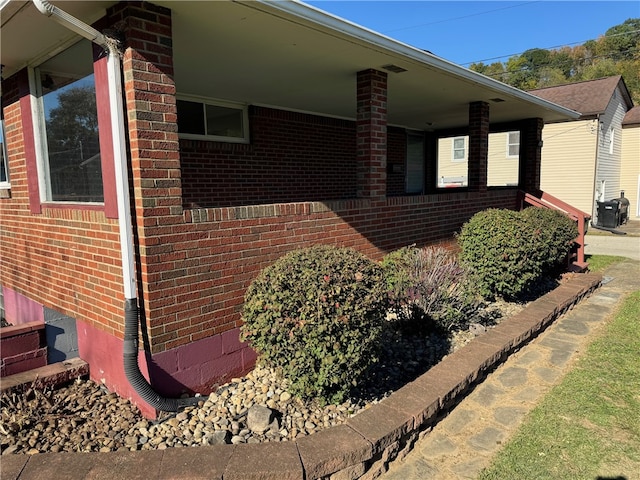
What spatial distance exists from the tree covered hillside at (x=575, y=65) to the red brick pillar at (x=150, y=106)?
38.6 meters

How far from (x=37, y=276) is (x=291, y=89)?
12.7 ft

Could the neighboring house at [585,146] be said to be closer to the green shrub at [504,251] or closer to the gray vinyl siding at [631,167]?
the gray vinyl siding at [631,167]

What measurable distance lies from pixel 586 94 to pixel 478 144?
13.1m

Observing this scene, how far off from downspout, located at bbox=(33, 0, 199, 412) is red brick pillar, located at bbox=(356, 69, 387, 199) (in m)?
2.86

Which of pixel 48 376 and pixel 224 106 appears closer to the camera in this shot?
pixel 48 376

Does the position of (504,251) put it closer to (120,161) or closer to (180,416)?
(180,416)

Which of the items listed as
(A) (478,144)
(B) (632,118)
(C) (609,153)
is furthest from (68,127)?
(B) (632,118)

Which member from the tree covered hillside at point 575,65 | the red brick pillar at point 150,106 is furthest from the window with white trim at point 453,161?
the tree covered hillside at point 575,65

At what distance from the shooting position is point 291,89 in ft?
19.7

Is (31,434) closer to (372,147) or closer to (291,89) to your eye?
(372,147)

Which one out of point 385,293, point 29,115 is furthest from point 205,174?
point 385,293

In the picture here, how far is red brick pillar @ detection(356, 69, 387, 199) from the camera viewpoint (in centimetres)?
501

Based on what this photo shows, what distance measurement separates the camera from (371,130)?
505cm

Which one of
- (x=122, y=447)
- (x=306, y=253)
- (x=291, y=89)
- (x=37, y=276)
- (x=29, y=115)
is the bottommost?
(x=122, y=447)
